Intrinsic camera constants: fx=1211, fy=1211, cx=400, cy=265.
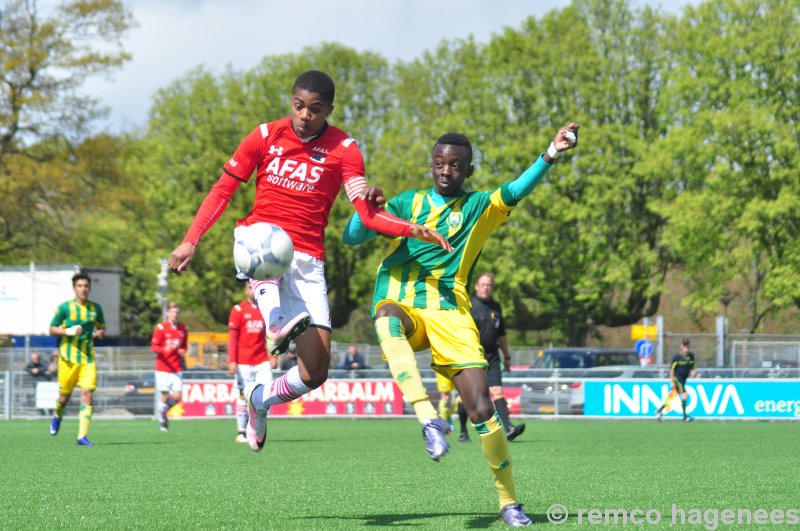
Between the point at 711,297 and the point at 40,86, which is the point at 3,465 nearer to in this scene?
the point at 40,86

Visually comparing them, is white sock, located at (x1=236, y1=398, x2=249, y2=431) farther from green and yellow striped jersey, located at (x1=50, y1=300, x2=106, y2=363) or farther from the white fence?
the white fence

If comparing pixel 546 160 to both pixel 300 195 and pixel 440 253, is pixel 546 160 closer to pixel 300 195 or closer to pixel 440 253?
pixel 440 253

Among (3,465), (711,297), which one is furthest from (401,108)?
(3,465)

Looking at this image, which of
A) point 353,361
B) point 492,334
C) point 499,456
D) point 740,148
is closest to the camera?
point 499,456

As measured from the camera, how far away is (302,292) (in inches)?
311

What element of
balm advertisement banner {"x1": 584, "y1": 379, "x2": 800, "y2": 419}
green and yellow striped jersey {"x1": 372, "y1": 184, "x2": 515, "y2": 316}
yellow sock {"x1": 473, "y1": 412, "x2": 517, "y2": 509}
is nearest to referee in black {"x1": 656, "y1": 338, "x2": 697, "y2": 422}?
balm advertisement banner {"x1": 584, "y1": 379, "x2": 800, "y2": 419}

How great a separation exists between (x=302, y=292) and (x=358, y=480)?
2.89 m

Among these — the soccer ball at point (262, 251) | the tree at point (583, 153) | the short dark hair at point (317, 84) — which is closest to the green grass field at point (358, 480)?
the soccer ball at point (262, 251)

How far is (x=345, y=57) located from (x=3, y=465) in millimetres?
39164

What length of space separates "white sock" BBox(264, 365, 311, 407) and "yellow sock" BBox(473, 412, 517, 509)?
54.1 inches

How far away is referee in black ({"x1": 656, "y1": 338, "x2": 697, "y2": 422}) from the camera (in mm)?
24781

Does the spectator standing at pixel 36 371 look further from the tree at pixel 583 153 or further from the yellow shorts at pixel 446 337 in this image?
the yellow shorts at pixel 446 337

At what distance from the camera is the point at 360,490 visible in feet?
30.5

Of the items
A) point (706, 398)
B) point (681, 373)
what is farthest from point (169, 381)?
point (706, 398)
